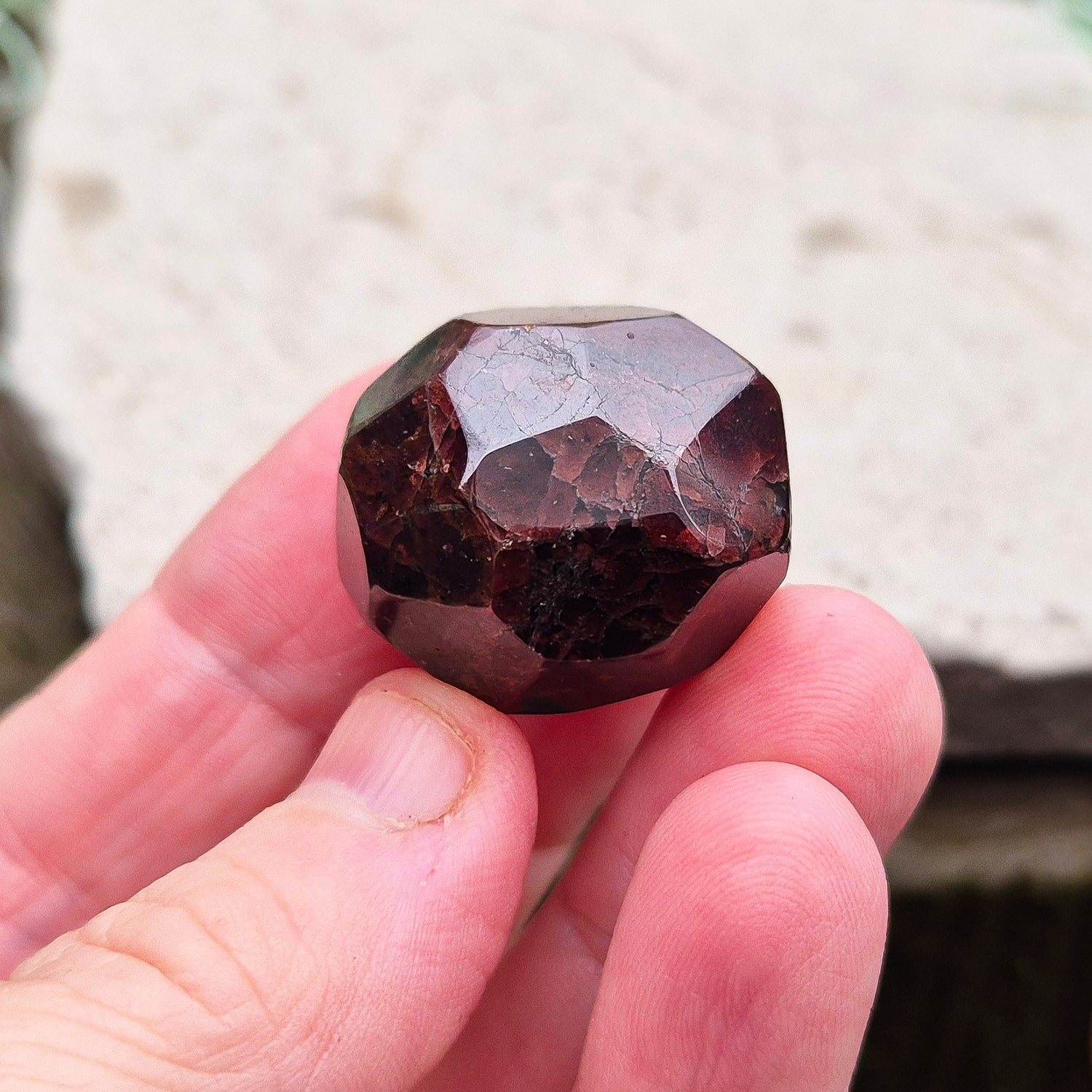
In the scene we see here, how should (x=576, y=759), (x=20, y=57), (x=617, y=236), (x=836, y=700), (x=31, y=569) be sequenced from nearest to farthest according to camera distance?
(x=836, y=700) → (x=576, y=759) → (x=31, y=569) → (x=617, y=236) → (x=20, y=57)

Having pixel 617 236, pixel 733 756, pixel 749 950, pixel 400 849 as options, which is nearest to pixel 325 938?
pixel 400 849

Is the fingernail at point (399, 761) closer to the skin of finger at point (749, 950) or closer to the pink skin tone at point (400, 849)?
the pink skin tone at point (400, 849)

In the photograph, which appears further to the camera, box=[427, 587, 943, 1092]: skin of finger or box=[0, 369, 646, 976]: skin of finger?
box=[0, 369, 646, 976]: skin of finger

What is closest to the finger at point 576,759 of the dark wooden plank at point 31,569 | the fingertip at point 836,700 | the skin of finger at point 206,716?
the skin of finger at point 206,716

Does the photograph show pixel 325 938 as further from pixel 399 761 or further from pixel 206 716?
pixel 206 716

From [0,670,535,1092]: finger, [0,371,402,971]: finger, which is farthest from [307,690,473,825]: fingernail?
[0,371,402,971]: finger

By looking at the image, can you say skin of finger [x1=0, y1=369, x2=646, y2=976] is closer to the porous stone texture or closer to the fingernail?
the fingernail

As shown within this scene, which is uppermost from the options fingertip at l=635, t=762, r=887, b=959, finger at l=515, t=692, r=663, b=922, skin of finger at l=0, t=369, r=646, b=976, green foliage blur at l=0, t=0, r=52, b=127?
green foliage blur at l=0, t=0, r=52, b=127

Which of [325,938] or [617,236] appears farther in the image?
[617,236]
